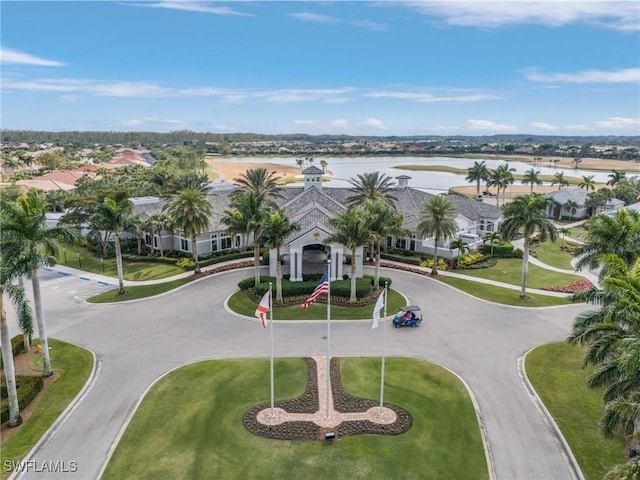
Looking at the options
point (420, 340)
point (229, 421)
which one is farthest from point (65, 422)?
point (420, 340)

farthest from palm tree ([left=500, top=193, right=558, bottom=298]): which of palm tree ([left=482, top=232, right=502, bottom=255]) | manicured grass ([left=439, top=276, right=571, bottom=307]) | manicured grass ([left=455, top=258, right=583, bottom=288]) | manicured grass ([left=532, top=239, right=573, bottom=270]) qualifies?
manicured grass ([left=532, top=239, right=573, bottom=270])

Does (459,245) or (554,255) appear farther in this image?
(554,255)

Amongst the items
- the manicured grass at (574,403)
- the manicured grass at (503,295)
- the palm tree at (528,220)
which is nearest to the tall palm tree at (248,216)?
the manicured grass at (503,295)

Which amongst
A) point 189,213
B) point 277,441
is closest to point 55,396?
point 277,441

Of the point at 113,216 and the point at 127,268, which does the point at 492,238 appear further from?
the point at 127,268

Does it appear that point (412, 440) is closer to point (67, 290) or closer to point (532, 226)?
point (532, 226)

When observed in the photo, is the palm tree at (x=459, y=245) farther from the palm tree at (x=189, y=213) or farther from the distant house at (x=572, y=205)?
the distant house at (x=572, y=205)
